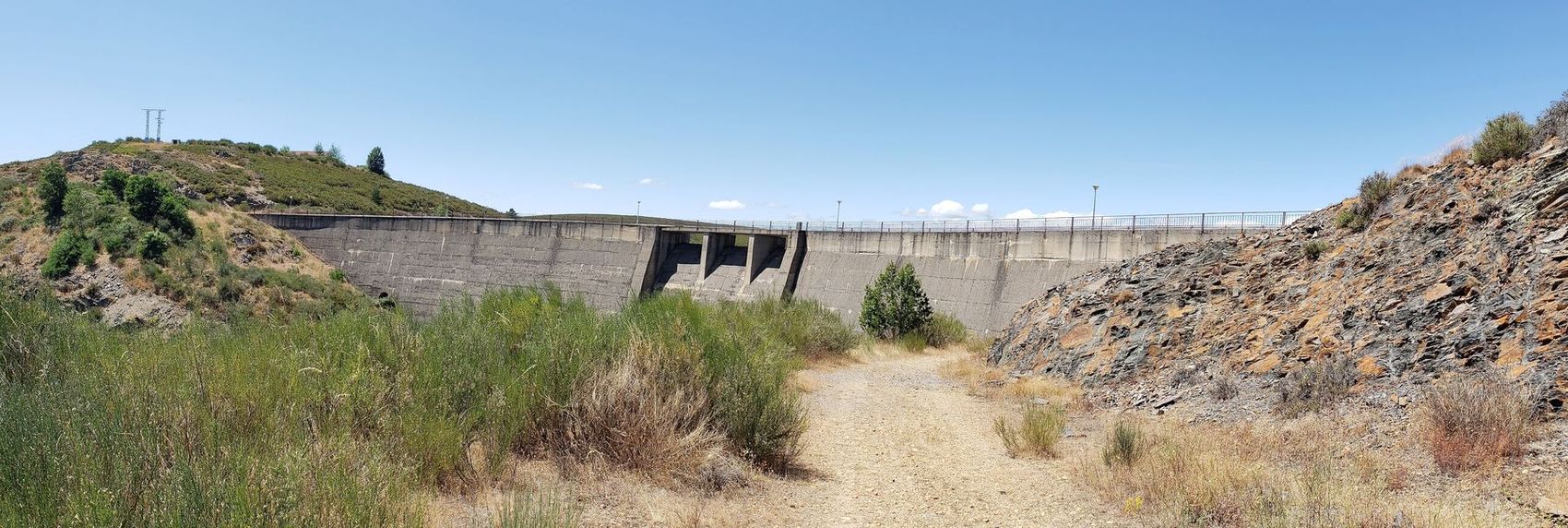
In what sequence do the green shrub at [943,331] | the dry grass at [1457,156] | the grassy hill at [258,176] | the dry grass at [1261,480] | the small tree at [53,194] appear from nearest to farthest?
1. the dry grass at [1261,480]
2. the dry grass at [1457,156]
3. the green shrub at [943,331]
4. the small tree at [53,194]
5. the grassy hill at [258,176]

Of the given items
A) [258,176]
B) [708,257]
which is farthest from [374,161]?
[708,257]

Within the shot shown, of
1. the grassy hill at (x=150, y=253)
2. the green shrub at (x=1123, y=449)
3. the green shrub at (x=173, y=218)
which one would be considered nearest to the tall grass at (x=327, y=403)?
the green shrub at (x=1123, y=449)

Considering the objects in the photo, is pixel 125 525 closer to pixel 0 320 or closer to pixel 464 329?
pixel 464 329

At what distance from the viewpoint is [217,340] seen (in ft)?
20.5

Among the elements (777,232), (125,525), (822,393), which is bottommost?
(822,393)

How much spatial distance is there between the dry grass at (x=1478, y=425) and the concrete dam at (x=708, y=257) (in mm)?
12186

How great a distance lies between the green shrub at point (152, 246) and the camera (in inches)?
1430

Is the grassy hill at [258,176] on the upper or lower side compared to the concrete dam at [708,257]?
upper

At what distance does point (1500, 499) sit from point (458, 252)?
42.0 meters

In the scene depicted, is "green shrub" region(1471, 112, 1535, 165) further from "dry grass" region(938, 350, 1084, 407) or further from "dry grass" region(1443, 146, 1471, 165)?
"dry grass" region(938, 350, 1084, 407)

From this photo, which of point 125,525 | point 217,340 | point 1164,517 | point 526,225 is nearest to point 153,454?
point 125,525

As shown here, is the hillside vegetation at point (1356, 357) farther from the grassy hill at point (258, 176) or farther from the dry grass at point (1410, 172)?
the grassy hill at point (258, 176)

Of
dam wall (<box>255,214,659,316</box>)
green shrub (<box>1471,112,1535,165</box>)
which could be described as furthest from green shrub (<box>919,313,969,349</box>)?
dam wall (<box>255,214,659,316</box>)

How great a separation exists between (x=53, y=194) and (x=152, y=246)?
879 centimetres
